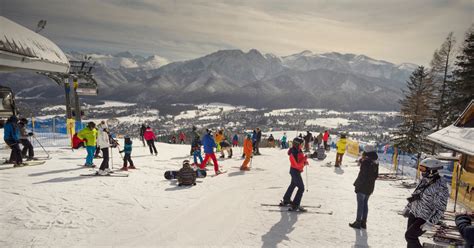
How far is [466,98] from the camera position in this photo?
78.3 feet

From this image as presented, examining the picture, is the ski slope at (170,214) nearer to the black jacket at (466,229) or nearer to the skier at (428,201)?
the skier at (428,201)

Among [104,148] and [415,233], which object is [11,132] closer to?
[104,148]

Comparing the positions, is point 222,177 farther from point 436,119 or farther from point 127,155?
point 436,119

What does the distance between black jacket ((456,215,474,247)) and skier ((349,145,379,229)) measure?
9.85 ft

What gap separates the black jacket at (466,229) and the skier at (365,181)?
3.00 m

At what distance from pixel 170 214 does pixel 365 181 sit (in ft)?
15.2

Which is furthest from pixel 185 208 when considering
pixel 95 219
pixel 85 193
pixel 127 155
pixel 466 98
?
pixel 466 98

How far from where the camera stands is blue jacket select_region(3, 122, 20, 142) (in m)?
10.3

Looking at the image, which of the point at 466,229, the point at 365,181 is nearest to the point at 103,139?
the point at 365,181

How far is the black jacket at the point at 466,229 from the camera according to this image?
3418 millimetres

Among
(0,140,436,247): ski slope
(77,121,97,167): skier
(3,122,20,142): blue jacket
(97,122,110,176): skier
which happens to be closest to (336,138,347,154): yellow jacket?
(0,140,436,247): ski slope

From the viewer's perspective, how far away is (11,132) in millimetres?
10359

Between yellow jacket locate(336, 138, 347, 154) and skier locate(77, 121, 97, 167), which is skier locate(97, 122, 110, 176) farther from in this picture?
yellow jacket locate(336, 138, 347, 154)

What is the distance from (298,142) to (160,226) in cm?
388
